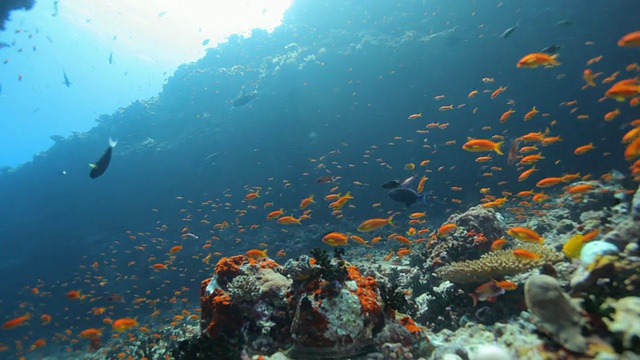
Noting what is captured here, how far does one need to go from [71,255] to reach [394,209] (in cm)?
3015

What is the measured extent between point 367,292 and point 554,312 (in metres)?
2.24

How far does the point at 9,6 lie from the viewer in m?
16.1

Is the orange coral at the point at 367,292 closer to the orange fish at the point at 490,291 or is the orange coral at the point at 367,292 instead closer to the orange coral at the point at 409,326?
the orange coral at the point at 409,326

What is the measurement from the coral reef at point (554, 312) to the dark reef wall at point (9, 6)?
25547 millimetres

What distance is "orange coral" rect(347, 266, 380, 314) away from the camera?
13.4 ft

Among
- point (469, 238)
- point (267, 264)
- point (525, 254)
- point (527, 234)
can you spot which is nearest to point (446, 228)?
point (469, 238)

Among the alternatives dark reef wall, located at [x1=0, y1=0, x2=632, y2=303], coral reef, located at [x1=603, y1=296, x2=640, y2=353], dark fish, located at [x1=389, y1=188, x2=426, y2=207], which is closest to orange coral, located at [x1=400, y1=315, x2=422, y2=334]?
coral reef, located at [x1=603, y1=296, x2=640, y2=353]

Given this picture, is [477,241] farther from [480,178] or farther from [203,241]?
[203,241]

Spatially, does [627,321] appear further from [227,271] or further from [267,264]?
[227,271]

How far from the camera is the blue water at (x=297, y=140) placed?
21.3 metres

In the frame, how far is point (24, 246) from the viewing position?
93.9 ft

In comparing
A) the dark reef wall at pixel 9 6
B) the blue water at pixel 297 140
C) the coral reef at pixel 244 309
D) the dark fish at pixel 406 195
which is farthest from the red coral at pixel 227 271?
the dark reef wall at pixel 9 6

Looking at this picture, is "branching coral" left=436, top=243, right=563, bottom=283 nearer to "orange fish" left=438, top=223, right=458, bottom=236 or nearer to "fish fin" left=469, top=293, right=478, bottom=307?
"fish fin" left=469, top=293, right=478, bottom=307

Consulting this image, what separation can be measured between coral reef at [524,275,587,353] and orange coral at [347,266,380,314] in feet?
6.29
